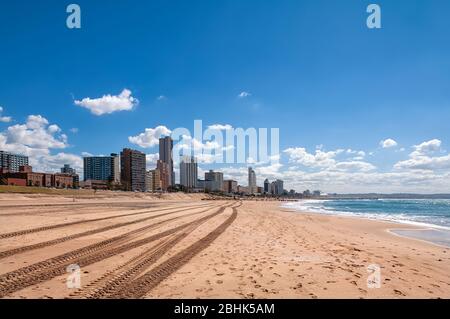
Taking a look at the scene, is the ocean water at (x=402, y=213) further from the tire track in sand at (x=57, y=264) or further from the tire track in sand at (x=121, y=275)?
the tire track in sand at (x=57, y=264)

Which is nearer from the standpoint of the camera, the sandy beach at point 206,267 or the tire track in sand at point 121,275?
the tire track in sand at point 121,275

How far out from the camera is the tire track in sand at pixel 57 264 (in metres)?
7.43

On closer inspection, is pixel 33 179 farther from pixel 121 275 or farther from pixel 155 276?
pixel 155 276

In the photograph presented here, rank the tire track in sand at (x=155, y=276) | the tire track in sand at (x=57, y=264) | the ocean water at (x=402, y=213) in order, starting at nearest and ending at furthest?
the tire track in sand at (x=155, y=276)
the tire track in sand at (x=57, y=264)
the ocean water at (x=402, y=213)

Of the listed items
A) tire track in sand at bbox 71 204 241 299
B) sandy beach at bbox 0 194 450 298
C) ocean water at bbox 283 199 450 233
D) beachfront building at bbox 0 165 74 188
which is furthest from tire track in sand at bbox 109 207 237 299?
beachfront building at bbox 0 165 74 188

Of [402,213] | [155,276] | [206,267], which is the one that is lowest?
[402,213]

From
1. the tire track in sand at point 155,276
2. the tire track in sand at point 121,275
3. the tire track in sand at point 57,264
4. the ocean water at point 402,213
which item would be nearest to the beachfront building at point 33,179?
the ocean water at point 402,213

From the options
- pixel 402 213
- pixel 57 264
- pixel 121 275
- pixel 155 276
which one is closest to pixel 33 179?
pixel 402 213

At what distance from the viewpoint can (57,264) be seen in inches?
366

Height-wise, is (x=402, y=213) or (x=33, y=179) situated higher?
(x=33, y=179)

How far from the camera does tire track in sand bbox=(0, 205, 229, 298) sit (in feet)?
24.4
